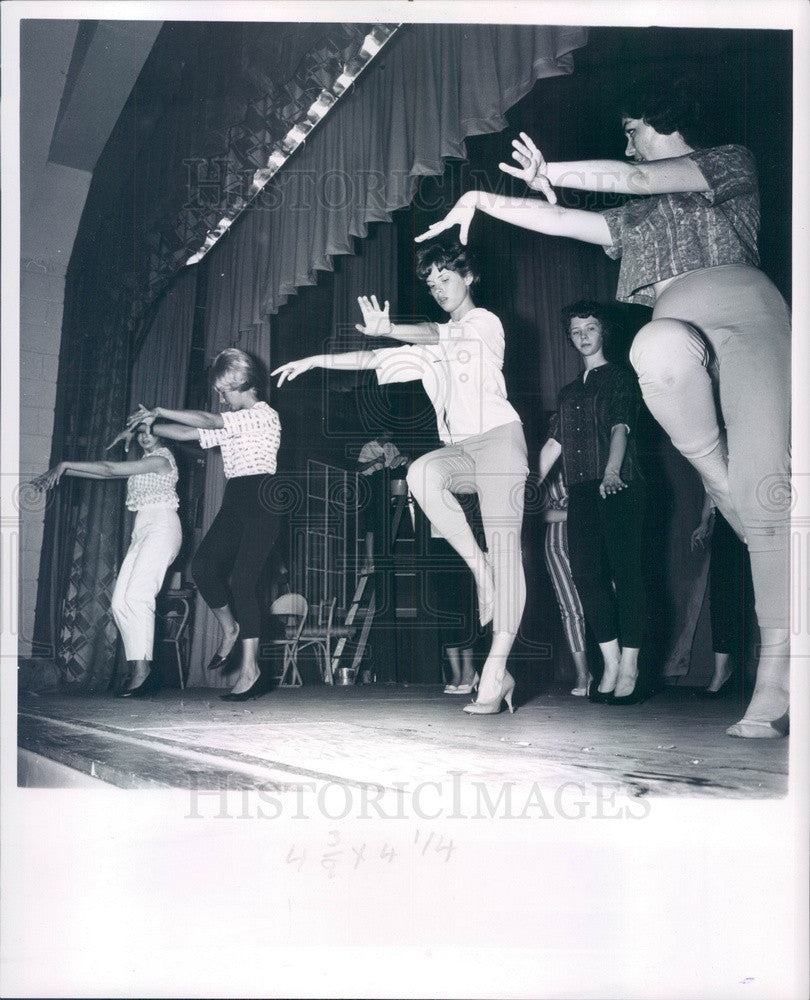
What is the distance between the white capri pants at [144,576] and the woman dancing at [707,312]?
1837mm

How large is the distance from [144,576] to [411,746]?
5.99 ft

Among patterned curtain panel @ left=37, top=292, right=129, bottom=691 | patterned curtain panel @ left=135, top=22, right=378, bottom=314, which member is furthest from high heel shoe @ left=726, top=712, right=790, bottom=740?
patterned curtain panel @ left=37, top=292, right=129, bottom=691

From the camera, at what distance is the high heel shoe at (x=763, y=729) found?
2.21 meters

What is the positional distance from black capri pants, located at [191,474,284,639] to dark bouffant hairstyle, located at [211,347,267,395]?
0.45m

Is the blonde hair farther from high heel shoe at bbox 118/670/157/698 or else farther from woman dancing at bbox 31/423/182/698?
high heel shoe at bbox 118/670/157/698

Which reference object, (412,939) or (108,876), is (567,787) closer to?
(412,939)

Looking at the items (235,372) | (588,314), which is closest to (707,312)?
(588,314)

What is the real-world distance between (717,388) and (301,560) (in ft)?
7.72

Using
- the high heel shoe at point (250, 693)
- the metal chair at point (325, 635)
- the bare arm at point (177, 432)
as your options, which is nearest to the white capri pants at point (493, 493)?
the high heel shoe at point (250, 693)

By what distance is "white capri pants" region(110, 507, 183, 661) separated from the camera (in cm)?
367

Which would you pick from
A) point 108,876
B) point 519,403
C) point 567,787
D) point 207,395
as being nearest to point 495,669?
point 567,787

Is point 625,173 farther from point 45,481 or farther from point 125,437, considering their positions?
point 45,481

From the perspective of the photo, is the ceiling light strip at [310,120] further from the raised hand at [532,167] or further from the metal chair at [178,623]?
the metal chair at [178,623]

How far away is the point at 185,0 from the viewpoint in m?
2.48
